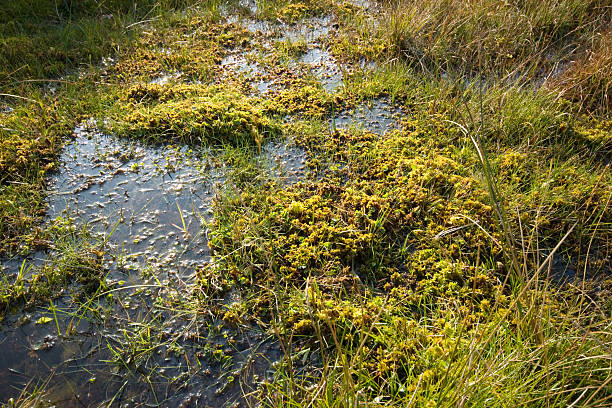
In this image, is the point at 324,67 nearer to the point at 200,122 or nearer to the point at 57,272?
the point at 200,122

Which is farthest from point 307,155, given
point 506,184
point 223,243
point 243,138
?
point 506,184

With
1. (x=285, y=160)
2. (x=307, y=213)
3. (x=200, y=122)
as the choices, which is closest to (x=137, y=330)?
(x=307, y=213)

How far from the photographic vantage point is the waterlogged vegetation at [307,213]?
7.50 ft

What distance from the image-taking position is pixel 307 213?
3.29 metres

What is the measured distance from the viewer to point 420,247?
3094 mm

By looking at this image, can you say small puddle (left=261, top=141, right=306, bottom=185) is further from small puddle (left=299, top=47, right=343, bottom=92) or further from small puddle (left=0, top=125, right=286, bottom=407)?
small puddle (left=299, top=47, right=343, bottom=92)

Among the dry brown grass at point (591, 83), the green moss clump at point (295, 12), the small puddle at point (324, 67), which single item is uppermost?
the dry brown grass at point (591, 83)

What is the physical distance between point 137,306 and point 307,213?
1.37 metres

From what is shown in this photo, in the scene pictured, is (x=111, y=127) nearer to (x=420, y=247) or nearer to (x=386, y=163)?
(x=386, y=163)

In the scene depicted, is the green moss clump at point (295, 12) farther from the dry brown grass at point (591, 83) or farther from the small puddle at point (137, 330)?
the small puddle at point (137, 330)

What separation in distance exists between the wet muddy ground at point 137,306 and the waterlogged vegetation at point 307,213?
0.01 m

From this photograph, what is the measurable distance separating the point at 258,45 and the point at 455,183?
3300 mm

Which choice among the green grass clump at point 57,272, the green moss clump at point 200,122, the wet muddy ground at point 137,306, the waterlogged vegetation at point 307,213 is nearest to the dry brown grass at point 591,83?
the waterlogged vegetation at point 307,213

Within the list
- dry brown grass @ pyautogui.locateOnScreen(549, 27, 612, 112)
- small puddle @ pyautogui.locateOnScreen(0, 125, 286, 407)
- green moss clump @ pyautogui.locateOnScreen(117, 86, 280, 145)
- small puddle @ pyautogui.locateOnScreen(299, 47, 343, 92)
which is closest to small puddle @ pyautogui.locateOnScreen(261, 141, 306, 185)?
green moss clump @ pyautogui.locateOnScreen(117, 86, 280, 145)
